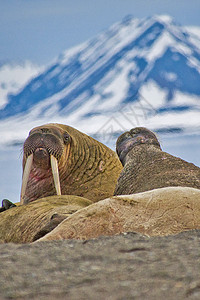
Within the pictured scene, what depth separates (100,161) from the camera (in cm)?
955

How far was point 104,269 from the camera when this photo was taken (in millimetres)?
2490

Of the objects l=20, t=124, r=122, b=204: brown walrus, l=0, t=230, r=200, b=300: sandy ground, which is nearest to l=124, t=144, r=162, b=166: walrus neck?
l=20, t=124, r=122, b=204: brown walrus

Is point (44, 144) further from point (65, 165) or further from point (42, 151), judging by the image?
point (65, 165)

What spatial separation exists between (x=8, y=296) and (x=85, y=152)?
7603mm

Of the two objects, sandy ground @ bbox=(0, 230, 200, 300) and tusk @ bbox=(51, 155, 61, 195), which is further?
tusk @ bbox=(51, 155, 61, 195)

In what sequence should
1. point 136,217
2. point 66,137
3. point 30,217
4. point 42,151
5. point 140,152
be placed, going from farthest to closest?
point 66,137, point 42,151, point 140,152, point 30,217, point 136,217

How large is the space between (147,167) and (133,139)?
1235 millimetres

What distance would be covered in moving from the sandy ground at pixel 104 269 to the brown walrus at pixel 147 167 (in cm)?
365

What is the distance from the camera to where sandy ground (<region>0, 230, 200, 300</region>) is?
2.17m

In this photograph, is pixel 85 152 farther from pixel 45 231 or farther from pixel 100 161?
pixel 45 231

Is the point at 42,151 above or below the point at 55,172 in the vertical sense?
above

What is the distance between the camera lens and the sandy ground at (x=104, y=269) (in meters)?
2.17

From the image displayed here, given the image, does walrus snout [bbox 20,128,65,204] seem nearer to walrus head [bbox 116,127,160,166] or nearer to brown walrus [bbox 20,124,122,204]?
brown walrus [bbox 20,124,122,204]

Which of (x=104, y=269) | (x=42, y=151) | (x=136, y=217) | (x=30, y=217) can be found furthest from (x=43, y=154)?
(x=104, y=269)
